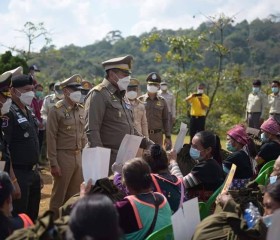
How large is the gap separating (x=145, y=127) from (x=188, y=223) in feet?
16.3

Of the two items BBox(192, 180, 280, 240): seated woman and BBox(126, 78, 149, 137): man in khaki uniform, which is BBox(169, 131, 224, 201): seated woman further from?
BBox(126, 78, 149, 137): man in khaki uniform

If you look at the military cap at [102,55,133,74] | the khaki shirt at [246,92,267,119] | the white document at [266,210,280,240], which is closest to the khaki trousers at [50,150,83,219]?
the military cap at [102,55,133,74]

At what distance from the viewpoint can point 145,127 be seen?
7844mm

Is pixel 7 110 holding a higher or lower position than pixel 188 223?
higher

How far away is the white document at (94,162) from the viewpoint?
313 centimetres

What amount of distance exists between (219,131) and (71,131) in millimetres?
13407

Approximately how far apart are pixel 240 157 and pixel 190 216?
2.09 m

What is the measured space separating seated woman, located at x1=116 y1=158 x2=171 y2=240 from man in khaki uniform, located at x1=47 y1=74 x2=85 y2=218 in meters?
2.26

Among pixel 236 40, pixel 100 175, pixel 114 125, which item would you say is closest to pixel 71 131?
pixel 114 125

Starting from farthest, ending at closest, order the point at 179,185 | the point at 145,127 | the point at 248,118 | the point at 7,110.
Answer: the point at 248,118 → the point at 145,127 → the point at 7,110 → the point at 179,185

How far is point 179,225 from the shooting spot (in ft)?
9.14

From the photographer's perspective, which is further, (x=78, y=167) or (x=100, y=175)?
(x=78, y=167)

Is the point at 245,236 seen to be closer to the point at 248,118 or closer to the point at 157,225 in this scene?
the point at 157,225

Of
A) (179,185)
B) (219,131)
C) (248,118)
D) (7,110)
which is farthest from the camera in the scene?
(219,131)
